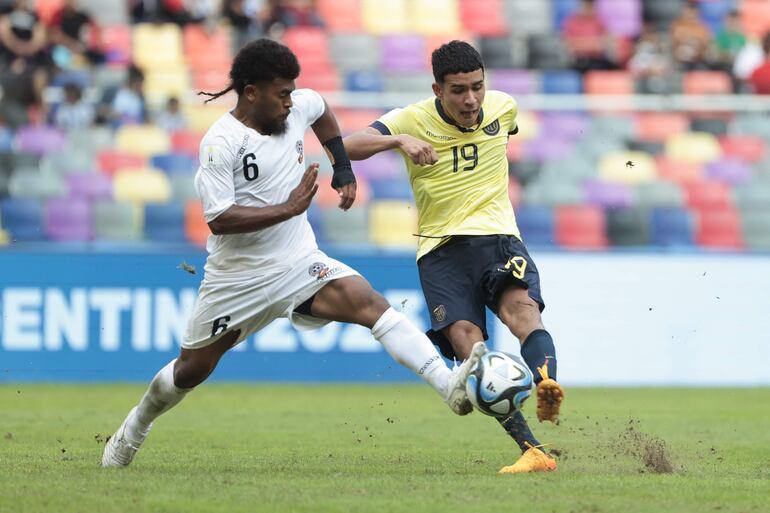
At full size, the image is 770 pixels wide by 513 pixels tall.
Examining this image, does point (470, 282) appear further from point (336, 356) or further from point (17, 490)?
point (336, 356)

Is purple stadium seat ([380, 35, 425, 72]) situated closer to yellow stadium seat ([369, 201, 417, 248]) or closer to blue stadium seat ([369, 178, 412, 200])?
blue stadium seat ([369, 178, 412, 200])

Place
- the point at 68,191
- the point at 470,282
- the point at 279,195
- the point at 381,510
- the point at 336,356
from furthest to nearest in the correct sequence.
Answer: the point at 68,191 → the point at 336,356 → the point at 470,282 → the point at 279,195 → the point at 381,510

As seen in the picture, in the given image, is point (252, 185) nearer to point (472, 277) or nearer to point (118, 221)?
point (472, 277)

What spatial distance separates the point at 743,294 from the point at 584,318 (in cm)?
186

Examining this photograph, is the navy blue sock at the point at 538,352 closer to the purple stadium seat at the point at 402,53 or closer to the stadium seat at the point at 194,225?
the stadium seat at the point at 194,225

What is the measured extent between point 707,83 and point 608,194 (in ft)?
12.2

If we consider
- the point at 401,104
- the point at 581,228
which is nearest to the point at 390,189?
the point at 401,104

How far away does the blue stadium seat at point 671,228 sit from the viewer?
1844cm

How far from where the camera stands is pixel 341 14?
22.6m

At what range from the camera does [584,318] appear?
1614 centimetres

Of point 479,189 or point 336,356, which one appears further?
point 336,356

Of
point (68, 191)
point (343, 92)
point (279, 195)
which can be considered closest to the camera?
point (279, 195)


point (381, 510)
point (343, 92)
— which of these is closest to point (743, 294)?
point (343, 92)

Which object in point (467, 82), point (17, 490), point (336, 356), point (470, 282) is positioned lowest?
point (336, 356)
